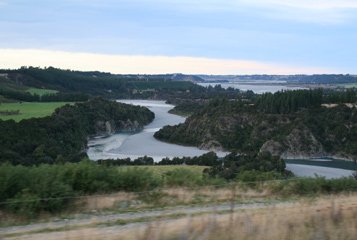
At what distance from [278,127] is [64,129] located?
35731mm

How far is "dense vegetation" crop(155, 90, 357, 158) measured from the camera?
280 feet

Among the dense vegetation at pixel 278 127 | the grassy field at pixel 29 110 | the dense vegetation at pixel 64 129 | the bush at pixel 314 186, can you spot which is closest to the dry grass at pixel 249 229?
the bush at pixel 314 186

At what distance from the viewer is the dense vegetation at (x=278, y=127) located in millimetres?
85250

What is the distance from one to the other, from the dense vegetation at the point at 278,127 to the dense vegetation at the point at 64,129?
1554cm

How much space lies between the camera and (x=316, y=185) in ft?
48.0

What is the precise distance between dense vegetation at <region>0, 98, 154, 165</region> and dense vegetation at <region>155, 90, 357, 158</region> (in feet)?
51.0

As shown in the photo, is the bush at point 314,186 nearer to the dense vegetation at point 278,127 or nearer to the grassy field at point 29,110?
the dense vegetation at point 278,127

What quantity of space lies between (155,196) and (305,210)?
3.90m

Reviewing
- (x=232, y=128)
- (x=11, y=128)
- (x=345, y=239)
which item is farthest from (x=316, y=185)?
(x=232, y=128)

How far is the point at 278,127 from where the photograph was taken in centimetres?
9088

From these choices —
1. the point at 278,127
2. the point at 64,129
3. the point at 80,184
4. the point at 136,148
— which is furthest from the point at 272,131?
the point at 80,184

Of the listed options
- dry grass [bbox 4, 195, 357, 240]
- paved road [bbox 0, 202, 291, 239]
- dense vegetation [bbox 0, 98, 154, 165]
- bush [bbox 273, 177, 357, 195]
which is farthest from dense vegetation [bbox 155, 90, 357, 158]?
dry grass [bbox 4, 195, 357, 240]

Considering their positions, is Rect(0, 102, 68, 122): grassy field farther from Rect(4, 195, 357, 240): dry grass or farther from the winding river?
Rect(4, 195, 357, 240): dry grass

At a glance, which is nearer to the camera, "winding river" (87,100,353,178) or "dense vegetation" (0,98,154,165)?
"dense vegetation" (0,98,154,165)
